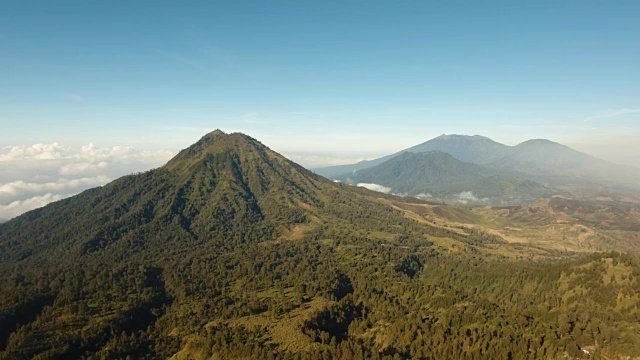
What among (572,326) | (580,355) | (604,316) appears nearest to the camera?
(580,355)

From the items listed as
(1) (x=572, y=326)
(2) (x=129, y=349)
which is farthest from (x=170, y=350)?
(1) (x=572, y=326)

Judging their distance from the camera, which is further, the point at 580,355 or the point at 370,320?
the point at 370,320

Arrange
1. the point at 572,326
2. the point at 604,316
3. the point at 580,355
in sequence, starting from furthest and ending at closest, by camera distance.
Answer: the point at 604,316, the point at 572,326, the point at 580,355

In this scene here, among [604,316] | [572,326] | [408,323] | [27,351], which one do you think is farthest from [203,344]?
[604,316]

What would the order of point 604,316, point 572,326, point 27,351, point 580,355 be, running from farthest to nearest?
point 604,316 < point 572,326 < point 27,351 < point 580,355

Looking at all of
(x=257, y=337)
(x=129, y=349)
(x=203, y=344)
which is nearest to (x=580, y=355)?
(x=257, y=337)

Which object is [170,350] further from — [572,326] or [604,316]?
[604,316]

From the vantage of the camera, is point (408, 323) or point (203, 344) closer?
point (203, 344)

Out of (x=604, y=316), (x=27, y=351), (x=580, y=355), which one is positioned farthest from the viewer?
(x=604, y=316)

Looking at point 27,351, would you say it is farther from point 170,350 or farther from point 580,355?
point 580,355
